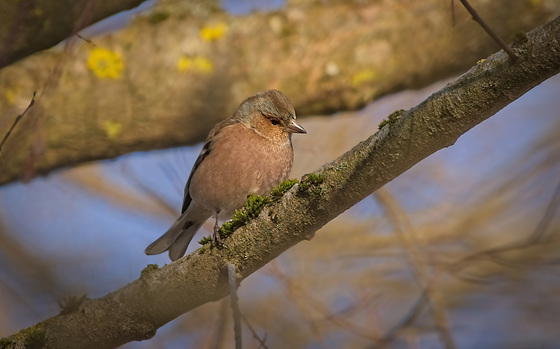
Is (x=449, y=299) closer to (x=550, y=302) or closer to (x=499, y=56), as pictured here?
(x=550, y=302)

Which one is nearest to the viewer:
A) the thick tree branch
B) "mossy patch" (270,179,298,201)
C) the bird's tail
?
"mossy patch" (270,179,298,201)

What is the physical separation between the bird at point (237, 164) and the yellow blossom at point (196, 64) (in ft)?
1.96

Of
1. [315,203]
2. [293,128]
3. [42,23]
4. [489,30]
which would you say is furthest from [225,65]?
[489,30]

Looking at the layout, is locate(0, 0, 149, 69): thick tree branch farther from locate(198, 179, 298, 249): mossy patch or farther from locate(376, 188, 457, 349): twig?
locate(376, 188, 457, 349): twig

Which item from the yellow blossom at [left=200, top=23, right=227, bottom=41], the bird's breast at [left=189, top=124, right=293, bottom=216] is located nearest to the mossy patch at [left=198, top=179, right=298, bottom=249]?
the bird's breast at [left=189, top=124, right=293, bottom=216]

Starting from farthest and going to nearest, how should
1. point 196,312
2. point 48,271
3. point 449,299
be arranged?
point 449,299, point 196,312, point 48,271

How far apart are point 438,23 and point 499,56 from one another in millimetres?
3556

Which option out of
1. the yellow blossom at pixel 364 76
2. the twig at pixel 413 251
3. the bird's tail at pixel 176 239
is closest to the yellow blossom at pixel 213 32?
the yellow blossom at pixel 364 76

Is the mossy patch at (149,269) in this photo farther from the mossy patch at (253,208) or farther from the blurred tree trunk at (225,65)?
the blurred tree trunk at (225,65)

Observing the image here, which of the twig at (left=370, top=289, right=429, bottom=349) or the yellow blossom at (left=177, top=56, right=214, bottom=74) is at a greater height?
the yellow blossom at (left=177, top=56, right=214, bottom=74)

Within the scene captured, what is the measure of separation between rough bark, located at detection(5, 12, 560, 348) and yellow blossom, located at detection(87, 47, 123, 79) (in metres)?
2.87

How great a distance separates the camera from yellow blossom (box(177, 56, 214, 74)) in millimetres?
6266

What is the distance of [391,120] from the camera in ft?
10.4

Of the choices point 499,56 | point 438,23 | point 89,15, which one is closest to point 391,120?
point 499,56
